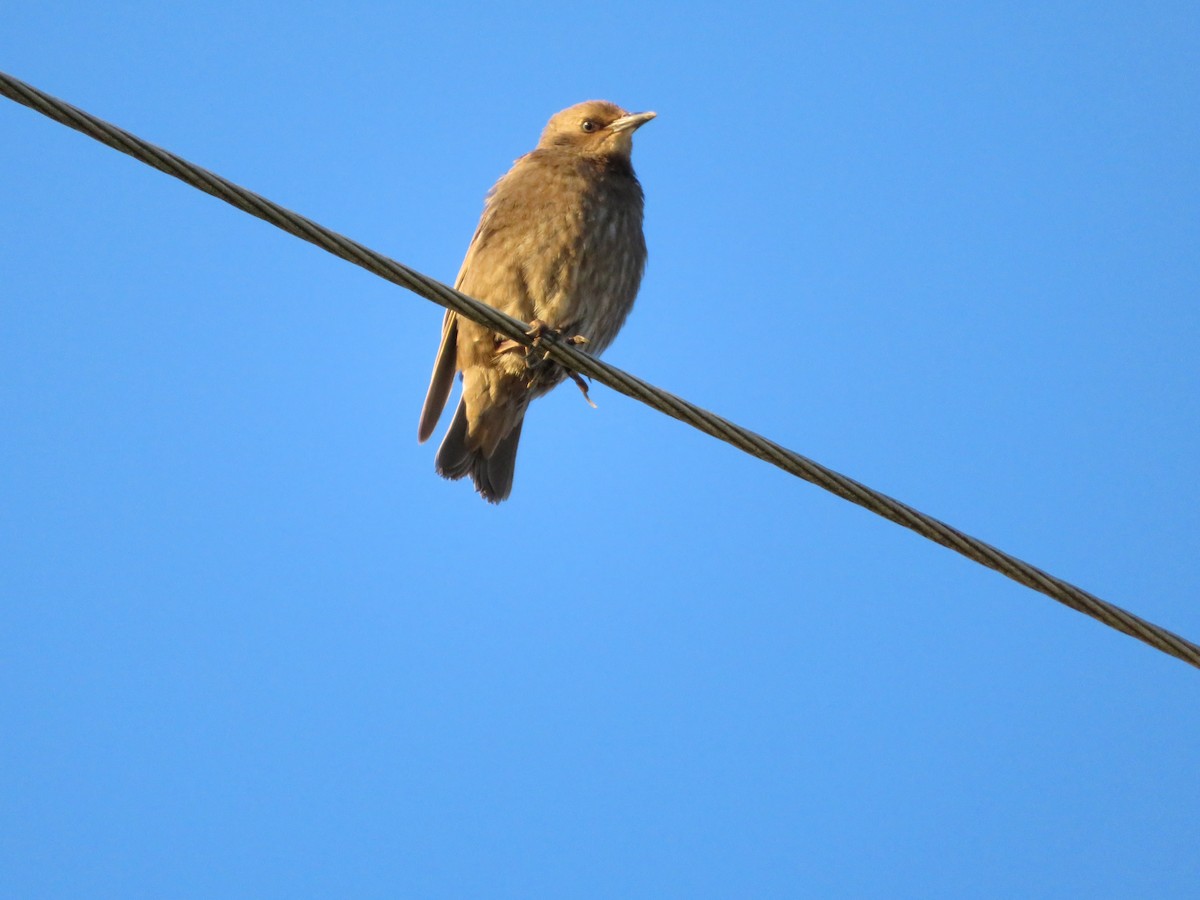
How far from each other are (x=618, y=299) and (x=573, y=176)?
2.14ft

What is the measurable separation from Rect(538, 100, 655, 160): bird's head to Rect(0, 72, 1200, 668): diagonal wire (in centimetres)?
376

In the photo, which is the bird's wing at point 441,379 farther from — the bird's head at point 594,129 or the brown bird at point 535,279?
the bird's head at point 594,129

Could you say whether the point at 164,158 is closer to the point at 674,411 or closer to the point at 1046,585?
the point at 674,411

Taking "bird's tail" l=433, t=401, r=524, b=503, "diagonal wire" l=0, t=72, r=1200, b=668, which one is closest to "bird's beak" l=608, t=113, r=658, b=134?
"bird's tail" l=433, t=401, r=524, b=503

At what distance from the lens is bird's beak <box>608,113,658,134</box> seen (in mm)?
7637

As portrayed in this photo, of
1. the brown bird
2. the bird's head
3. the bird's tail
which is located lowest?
the bird's tail

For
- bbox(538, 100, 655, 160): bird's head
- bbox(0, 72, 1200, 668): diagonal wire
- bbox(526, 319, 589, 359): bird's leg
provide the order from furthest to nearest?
1. bbox(538, 100, 655, 160): bird's head
2. bbox(526, 319, 589, 359): bird's leg
3. bbox(0, 72, 1200, 668): diagonal wire

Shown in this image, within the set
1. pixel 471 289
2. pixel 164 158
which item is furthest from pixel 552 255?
pixel 164 158

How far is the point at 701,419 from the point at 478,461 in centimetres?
370

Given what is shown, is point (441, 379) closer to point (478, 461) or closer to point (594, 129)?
point (478, 461)

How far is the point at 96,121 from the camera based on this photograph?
3.46 m

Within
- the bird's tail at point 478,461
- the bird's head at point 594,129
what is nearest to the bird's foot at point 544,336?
the bird's tail at point 478,461

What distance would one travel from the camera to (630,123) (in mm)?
7641

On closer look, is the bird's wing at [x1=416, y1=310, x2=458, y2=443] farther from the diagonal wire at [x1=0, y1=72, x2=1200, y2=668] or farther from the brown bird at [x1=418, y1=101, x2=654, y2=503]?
the diagonal wire at [x1=0, y1=72, x2=1200, y2=668]
